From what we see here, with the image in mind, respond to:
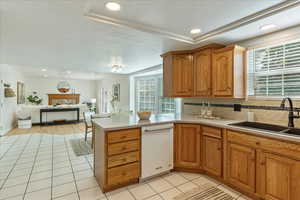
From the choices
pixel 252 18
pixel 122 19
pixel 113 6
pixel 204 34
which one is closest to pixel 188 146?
pixel 204 34

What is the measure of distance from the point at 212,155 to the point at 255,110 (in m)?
1.03

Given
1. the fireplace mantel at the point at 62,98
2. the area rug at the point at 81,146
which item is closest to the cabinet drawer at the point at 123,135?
the area rug at the point at 81,146

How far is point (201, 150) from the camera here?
2.49 meters

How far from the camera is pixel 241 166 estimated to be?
1986mm

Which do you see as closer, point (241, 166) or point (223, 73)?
point (241, 166)

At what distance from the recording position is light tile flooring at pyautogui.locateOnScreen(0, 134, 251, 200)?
6.51 ft

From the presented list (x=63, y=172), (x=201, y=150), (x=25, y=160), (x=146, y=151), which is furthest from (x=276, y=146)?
(x=25, y=160)

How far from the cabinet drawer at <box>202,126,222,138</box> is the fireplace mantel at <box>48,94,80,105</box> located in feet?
33.0

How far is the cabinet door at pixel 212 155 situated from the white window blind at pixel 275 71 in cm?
107

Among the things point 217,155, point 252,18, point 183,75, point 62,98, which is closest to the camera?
point 252,18

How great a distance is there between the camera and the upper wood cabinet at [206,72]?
2.44 m

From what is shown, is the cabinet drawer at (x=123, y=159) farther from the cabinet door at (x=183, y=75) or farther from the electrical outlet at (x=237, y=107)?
the electrical outlet at (x=237, y=107)

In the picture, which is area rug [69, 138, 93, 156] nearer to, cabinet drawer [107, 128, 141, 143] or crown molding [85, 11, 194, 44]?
cabinet drawer [107, 128, 141, 143]

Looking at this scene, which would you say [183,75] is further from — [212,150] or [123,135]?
[123,135]
